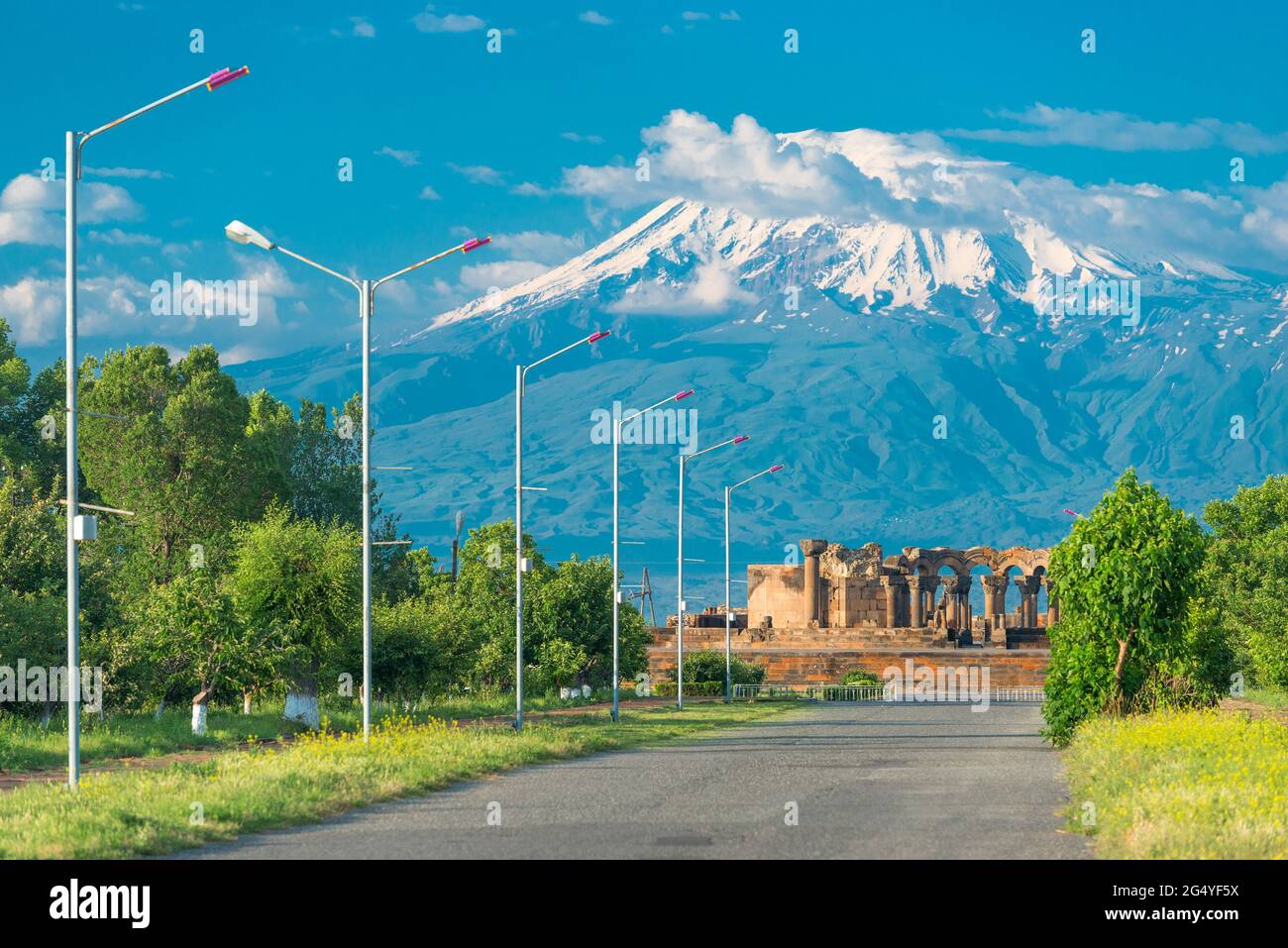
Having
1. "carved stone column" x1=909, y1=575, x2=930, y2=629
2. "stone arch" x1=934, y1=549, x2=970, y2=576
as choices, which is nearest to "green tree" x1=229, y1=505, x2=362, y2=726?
"carved stone column" x1=909, y1=575, x2=930, y2=629

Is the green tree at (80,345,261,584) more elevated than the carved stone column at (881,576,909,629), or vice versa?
the green tree at (80,345,261,584)

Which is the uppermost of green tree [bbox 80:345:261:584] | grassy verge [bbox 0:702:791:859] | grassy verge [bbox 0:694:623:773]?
green tree [bbox 80:345:261:584]

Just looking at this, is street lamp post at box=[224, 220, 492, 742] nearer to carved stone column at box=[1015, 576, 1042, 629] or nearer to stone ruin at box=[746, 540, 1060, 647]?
stone ruin at box=[746, 540, 1060, 647]

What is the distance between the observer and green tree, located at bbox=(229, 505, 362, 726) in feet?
128

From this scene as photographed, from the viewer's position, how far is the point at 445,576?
230ft

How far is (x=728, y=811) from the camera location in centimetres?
2072

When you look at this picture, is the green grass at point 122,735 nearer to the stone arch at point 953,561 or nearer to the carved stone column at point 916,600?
the carved stone column at point 916,600

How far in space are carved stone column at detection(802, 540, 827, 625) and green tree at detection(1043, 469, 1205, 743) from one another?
228 feet

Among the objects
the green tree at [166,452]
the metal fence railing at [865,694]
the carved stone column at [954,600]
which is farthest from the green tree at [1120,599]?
the carved stone column at [954,600]

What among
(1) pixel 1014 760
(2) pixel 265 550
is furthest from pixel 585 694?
(1) pixel 1014 760

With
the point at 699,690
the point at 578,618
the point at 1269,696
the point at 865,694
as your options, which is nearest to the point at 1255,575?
the point at 1269,696
